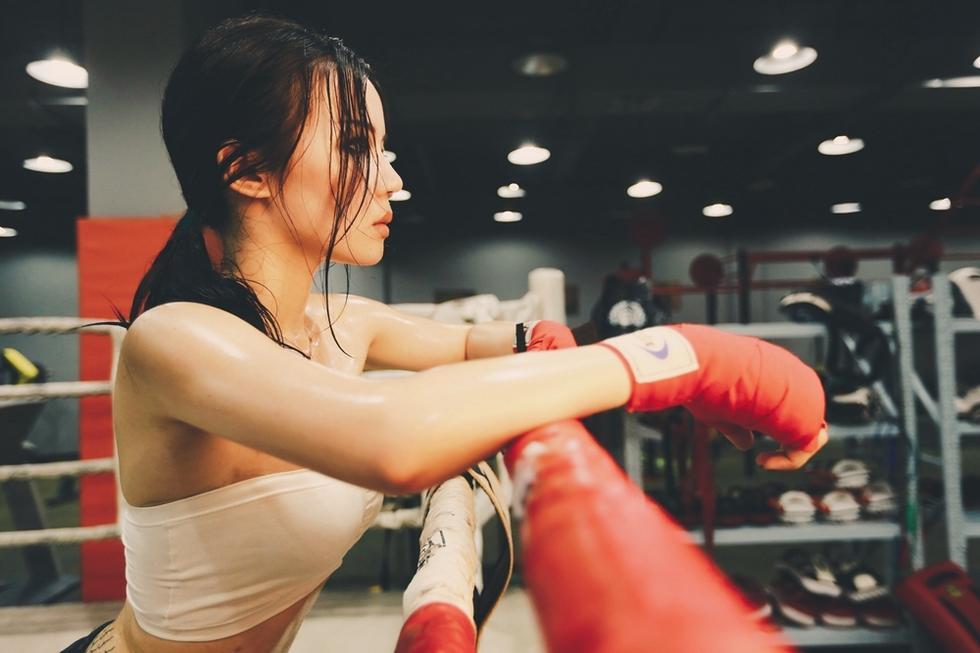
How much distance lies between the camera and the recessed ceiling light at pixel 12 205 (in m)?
8.84

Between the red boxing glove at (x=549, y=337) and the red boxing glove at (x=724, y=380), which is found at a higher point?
the red boxing glove at (x=549, y=337)

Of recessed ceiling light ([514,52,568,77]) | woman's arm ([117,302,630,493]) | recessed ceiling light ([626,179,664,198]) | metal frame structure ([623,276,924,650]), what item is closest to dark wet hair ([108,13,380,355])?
woman's arm ([117,302,630,493])

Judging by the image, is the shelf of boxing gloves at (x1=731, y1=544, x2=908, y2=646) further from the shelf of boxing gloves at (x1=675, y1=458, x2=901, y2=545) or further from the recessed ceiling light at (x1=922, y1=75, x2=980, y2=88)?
the recessed ceiling light at (x1=922, y1=75, x2=980, y2=88)

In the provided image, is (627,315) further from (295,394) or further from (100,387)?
(295,394)

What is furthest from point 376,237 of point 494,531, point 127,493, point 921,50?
point 921,50

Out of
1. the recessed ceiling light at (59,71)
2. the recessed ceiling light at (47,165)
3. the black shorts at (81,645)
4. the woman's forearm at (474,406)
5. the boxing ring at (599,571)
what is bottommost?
the black shorts at (81,645)

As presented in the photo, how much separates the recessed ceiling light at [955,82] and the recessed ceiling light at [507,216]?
6.16m

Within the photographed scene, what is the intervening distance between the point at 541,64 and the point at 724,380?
15.9 ft

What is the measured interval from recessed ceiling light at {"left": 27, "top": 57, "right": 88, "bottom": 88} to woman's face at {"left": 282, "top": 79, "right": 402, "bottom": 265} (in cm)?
415

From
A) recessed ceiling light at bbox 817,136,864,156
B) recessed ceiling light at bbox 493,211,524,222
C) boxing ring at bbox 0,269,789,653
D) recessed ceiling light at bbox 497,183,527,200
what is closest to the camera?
boxing ring at bbox 0,269,789,653

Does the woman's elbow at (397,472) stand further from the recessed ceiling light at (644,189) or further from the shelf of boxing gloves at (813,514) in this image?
the recessed ceiling light at (644,189)

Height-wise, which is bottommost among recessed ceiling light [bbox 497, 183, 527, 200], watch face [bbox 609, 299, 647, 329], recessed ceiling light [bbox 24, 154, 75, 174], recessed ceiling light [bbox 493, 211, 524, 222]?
watch face [bbox 609, 299, 647, 329]

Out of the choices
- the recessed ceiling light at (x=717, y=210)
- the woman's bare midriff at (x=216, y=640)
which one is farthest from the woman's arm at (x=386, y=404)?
the recessed ceiling light at (x=717, y=210)

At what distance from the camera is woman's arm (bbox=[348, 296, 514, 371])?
1.16 metres
